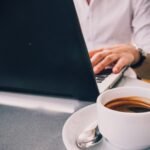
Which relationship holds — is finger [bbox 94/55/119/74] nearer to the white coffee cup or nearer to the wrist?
the wrist

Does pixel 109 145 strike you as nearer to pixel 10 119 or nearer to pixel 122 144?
pixel 122 144

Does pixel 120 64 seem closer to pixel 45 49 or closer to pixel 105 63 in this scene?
pixel 105 63

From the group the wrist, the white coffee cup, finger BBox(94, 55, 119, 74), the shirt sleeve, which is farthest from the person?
the white coffee cup

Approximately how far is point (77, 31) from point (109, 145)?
0.46 ft

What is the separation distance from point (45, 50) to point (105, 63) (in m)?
0.19

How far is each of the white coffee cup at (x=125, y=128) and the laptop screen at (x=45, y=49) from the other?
9 cm

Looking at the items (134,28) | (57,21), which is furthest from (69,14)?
(134,28)

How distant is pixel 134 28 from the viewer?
1120 mm

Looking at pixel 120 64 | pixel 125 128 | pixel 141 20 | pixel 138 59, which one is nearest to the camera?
pixel 125 128

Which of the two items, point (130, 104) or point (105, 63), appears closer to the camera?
point (130, 104)

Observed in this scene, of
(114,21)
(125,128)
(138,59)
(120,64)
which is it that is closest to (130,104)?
(125,128)

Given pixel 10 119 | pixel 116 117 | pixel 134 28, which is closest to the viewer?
pixel 116 117

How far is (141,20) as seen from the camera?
1.09 m

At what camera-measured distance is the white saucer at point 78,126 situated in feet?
1.10
